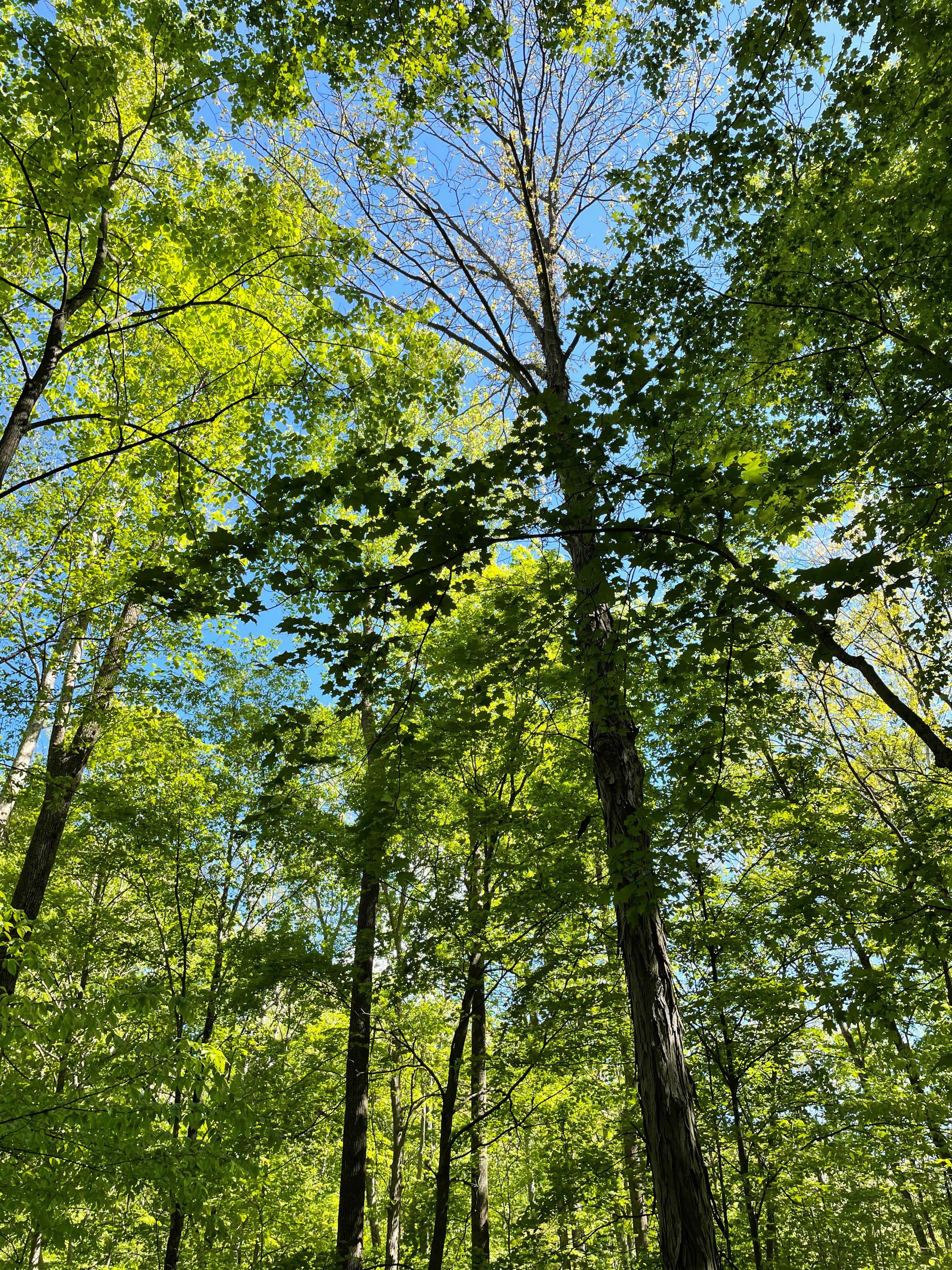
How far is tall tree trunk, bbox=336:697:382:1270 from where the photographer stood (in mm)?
6949

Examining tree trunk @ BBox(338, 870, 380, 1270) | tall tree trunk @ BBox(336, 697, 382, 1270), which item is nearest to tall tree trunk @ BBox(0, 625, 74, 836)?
tall tree trunk @ BBox(336, 697, 382, 1270)

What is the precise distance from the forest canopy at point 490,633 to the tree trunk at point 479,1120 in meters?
0.08

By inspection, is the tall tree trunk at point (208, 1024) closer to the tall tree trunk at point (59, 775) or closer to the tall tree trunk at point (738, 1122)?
the tall tree trunk at point (59, 775)

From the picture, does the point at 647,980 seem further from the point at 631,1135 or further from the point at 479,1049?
the point at 479,1049

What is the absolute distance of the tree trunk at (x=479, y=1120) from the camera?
688 cm

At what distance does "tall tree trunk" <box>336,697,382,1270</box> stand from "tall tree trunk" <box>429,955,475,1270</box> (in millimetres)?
975

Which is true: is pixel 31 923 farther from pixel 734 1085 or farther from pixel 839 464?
pixel 839 464

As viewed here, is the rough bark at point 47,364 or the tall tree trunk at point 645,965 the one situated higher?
the rough bark at point 47,364

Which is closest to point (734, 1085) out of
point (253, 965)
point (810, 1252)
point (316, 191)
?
point (810, 1252)

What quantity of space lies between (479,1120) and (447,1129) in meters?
0.46

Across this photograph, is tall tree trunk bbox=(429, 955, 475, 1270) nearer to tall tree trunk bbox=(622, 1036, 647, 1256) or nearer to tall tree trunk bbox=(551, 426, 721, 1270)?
tall tree trunk bbox=(622, 1036, 647, 1256)

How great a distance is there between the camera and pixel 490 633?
6.20 m

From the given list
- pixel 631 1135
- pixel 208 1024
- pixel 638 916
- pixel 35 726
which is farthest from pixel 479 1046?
pixel 35 726

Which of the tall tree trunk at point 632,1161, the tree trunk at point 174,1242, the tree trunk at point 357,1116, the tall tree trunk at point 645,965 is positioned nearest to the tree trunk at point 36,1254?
the tree trunk at point 174,1242
